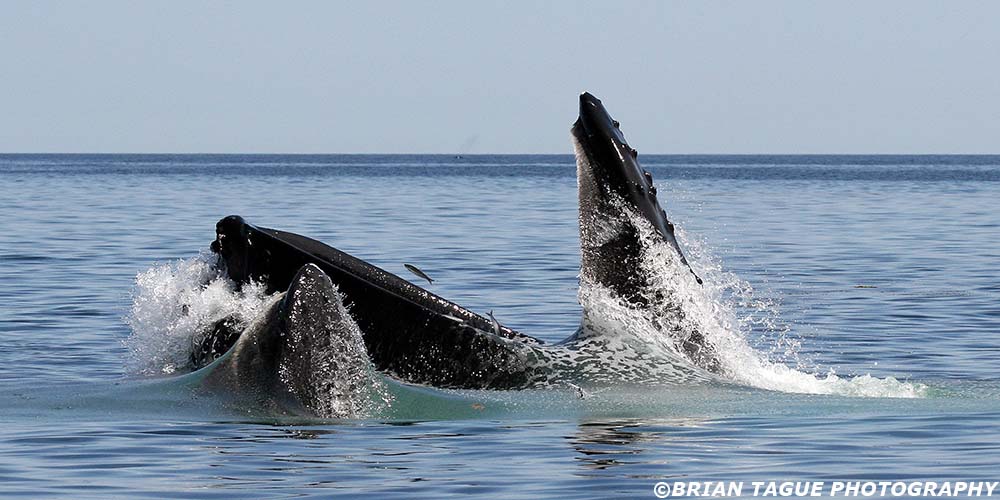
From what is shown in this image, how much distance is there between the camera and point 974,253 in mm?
30047

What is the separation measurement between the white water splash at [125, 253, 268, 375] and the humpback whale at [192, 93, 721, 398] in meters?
0.12

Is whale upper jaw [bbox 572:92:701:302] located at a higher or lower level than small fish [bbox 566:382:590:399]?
higher

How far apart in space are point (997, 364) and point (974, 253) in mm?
15036

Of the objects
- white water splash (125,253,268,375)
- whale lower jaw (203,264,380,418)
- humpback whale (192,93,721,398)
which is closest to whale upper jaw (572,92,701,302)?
humpback whale (192,93,721,398)

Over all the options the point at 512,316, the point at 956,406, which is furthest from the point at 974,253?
the point at 956,406

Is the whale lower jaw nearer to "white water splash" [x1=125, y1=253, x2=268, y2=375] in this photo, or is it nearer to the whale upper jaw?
"white water splash" [x1=125, y1=253, x2=268, y2=375]

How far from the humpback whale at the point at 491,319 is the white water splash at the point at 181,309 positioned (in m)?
0.12

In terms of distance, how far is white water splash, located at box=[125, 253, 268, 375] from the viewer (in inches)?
439

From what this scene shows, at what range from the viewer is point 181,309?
39.9 ft

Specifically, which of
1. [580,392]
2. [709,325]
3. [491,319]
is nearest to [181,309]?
[491,319]

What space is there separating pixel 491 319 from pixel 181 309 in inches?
86.7

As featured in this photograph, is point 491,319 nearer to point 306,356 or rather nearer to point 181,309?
point 181,309

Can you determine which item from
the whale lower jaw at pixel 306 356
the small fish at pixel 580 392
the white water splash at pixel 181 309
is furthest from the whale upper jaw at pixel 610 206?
the white water splash at pixel 181 309

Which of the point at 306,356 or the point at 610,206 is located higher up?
the point at 610,206
